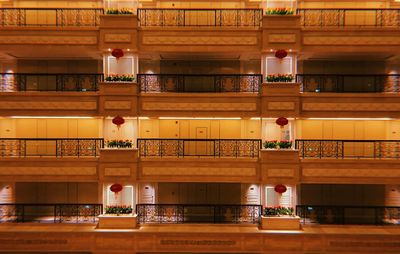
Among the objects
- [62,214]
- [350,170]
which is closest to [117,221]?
[62,214]

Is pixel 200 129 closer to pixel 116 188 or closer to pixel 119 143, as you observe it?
pixel 119 143

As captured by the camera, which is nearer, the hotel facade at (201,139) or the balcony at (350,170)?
the hotel facade at (201,139)

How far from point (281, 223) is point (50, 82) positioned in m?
11.9

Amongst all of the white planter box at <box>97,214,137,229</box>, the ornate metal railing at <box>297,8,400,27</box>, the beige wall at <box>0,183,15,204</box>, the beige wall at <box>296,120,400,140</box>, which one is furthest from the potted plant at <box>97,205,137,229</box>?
the ornate metal railing at <box>297,8,400,27</box>

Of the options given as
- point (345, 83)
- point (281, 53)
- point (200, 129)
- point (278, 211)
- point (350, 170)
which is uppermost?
point (281, 53)

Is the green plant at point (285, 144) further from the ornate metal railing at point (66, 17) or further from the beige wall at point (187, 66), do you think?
the ornate metal railing at point (66, 17)

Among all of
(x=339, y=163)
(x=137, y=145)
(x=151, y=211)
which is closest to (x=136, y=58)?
(x=137, y=145)

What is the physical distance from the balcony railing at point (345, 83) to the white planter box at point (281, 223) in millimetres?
5411

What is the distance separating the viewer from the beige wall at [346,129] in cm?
1548

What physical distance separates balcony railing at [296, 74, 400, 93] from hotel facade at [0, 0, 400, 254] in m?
0.09

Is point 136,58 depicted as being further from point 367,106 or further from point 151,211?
point 367,106

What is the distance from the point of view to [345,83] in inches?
614

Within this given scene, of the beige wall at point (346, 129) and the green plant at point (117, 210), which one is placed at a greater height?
the beige wall at point (346, 129)

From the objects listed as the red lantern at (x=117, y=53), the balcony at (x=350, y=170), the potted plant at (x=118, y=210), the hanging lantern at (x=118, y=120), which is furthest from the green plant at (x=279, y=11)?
the potted plant at (x=118, y=210)
